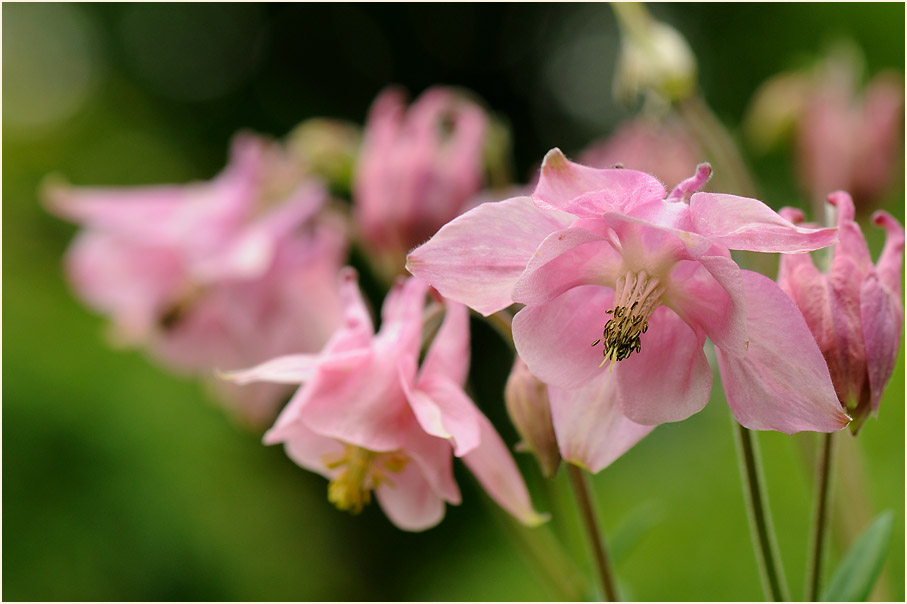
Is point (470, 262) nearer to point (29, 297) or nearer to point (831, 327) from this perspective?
point (831, 327)

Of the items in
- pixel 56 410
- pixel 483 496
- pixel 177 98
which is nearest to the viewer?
pixel 483 496

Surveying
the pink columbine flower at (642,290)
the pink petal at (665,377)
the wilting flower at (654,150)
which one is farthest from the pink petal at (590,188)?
the wilting flower at (654,150)

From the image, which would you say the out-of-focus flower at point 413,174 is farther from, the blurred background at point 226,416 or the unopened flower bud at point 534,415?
the unopened flower bud at point 534,415

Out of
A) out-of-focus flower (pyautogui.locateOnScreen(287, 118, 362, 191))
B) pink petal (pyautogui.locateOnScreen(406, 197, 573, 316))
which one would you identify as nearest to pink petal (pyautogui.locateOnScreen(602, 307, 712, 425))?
pink petal (pyautogui.locateOnScreen(406, 197, 573, 316))

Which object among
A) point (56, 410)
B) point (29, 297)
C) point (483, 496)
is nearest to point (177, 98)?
point (29, 297)

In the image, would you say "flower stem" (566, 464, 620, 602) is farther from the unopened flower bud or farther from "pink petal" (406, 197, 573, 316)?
"pink petal" (406, 197, 573, 316)

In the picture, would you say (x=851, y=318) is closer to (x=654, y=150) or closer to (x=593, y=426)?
(x=593, y=426)

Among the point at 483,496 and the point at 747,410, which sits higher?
the point at 747,410

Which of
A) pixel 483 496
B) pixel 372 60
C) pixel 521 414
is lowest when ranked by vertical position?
pixel 372 60
